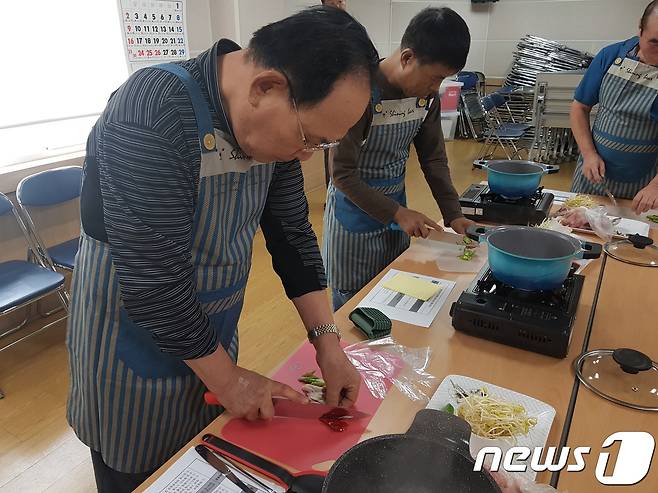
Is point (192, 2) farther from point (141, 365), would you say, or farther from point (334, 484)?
point (334, 484)

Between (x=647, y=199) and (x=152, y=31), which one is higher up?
(x=152, y=31)

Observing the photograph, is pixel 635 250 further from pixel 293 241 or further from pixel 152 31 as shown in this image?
pixel 152 31

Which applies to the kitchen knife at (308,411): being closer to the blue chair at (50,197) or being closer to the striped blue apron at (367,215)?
Result: the striped blue apron at (367,215)

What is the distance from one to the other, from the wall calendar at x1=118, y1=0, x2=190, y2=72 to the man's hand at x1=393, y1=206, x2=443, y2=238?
2240 mm

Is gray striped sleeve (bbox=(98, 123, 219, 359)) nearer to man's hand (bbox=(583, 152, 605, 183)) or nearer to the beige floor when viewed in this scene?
the beige floor

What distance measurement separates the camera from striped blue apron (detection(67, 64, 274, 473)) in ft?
2.89

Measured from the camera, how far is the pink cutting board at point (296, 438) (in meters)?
0.84

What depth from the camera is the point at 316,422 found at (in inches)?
36.4

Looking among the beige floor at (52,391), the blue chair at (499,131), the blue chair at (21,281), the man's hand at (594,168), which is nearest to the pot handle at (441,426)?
the beige floor at (52,391)

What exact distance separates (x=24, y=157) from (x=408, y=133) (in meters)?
2.19

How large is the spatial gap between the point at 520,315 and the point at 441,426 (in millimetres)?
418

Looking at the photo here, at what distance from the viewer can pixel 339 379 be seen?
96 centimetres

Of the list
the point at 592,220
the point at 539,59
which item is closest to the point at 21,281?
the point at 592,220

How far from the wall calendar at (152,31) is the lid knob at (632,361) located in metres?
3.02
